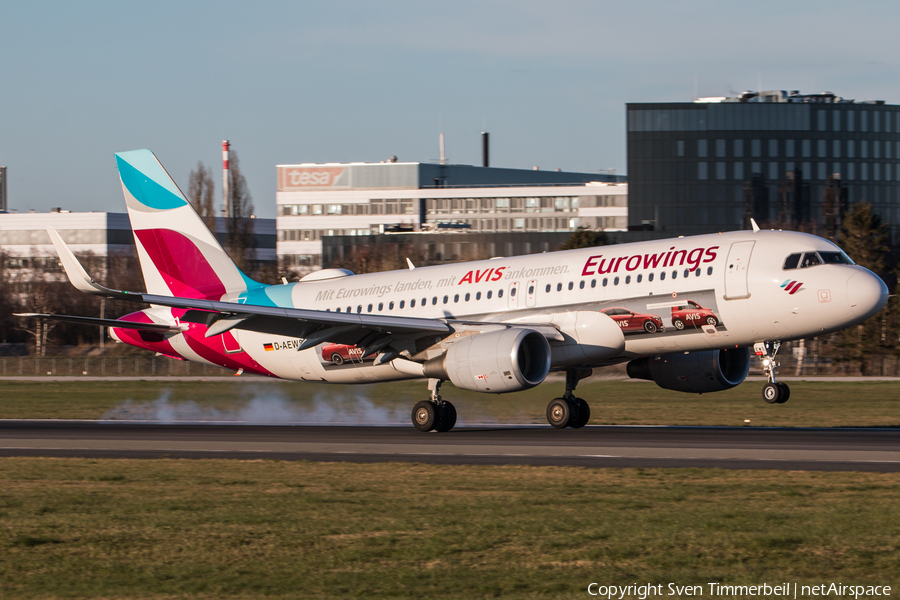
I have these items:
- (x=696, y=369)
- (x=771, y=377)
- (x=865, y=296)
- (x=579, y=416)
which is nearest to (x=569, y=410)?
(x=579, y=416)

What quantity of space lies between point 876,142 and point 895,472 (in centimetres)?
11801

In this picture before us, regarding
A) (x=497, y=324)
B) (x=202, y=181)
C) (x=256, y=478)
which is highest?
(x=202, y=181)

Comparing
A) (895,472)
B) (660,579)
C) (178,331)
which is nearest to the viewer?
(660,579)

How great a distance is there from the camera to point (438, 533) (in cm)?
1223

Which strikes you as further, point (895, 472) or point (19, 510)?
point (895, 472)

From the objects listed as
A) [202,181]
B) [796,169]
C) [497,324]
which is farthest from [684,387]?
[796,169]

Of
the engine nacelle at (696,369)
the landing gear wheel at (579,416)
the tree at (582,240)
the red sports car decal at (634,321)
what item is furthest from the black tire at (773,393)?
the tree at (582,240)

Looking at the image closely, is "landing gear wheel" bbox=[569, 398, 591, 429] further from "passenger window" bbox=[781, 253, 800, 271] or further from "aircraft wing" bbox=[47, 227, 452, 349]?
"passenger window" bbox=[781, 253, 800, 271]

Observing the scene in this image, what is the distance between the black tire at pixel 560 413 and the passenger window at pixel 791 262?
665 centimetres

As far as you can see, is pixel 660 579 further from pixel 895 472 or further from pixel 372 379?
pixel 372 379

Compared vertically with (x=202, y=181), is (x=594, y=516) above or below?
below

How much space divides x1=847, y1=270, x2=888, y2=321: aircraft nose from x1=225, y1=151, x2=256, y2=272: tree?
277ft

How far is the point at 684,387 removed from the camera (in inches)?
1161

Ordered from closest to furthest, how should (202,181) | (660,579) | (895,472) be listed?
(660,579)
(895,472)
(202,181)
